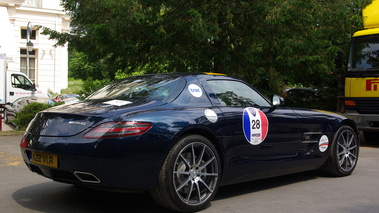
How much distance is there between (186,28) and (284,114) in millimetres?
5966

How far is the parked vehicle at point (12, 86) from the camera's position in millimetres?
21625

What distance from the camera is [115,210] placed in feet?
14.5

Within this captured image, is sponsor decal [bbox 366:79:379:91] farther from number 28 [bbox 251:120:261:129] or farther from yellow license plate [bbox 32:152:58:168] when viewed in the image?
yellow license plate [bbox 32:152:58:168]

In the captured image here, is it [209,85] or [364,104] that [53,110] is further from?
[364,104]

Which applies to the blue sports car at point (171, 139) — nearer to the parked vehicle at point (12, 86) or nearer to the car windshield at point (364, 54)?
the car windshield at point (364, 54)

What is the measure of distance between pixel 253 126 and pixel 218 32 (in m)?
6.38

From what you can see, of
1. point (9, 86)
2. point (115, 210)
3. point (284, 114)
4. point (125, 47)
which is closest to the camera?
point (115, 210)

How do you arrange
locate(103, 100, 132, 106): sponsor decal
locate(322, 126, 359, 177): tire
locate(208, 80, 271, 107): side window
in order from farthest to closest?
locate(322, 126, 359, 177): tire
locate(208, 80, 271, 107): side window
locate(103, 100, 132, 106): sponsor decal

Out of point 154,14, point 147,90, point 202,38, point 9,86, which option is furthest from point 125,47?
point 9,86

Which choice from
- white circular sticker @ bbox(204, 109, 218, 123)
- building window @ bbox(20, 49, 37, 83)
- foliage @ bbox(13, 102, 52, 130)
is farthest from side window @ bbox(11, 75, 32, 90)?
white circular sticker @ bbox(204, 109, 218, 123)

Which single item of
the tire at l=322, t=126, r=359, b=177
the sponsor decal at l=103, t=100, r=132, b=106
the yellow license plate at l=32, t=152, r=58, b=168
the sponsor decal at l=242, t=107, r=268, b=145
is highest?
the sponsor decal at l=103, t=100, r=132, b=106

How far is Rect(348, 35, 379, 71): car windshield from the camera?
10414 millimetres

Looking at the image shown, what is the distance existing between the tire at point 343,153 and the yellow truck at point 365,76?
4047 mm

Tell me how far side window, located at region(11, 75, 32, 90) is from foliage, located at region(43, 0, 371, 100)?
11549 millimetres
